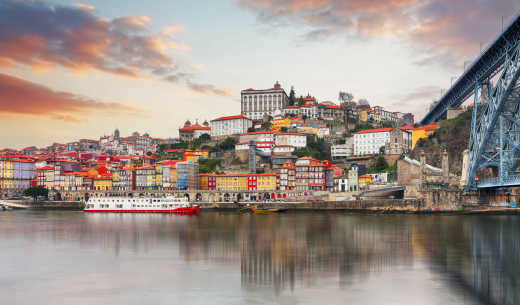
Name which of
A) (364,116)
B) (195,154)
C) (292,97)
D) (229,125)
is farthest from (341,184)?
(292,97)

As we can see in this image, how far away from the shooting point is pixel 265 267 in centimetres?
1379

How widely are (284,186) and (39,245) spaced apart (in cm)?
3332

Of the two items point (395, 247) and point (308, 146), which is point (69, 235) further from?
point (308, 146)

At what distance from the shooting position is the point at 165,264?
14727mm

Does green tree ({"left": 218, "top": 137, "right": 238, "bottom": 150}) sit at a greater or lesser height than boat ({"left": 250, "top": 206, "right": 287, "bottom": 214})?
greater

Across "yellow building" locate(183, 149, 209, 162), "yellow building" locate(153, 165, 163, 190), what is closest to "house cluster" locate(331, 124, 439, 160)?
"yellow building" locate(183, 149, 209, 162)

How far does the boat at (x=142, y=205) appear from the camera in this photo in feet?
135

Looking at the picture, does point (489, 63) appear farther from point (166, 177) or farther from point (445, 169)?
point (166, 177)

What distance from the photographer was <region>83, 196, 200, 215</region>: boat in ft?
135

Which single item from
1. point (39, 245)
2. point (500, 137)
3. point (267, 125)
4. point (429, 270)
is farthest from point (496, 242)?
point (267, 125)

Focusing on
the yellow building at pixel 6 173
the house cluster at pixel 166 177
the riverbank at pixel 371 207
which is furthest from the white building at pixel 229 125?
the yellow building at pixel 6 173

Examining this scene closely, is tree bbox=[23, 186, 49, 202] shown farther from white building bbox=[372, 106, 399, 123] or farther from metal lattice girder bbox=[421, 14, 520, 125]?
white building bbox=[372, 106, 399, 123]

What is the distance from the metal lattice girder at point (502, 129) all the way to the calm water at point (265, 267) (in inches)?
197

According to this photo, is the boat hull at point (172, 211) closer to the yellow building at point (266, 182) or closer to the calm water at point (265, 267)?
the yellow building at point (266, 182)
